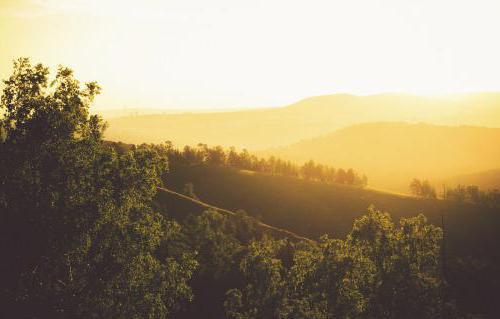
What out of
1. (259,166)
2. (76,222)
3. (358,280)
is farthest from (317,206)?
(76,222)

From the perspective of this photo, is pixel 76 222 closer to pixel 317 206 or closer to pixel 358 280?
pixel 358 280

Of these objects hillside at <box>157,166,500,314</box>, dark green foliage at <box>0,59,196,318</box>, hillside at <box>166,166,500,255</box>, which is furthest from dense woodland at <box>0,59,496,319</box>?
hillside at <box>166,166,500,255</box>

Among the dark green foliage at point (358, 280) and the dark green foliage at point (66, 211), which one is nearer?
the dark green foliage at point (66, 211)

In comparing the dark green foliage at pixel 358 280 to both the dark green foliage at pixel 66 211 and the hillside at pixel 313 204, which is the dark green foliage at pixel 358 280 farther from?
the hillside at pixel 313 204

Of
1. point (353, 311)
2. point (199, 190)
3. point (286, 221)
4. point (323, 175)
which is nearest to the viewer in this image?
point (353, 311)

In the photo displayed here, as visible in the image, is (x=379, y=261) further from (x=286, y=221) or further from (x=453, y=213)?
(x=453, y=213)

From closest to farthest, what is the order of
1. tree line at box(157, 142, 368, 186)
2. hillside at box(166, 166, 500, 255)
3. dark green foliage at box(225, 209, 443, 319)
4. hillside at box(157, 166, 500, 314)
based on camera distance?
dark green foliage at box(225, 209, 443, 319) → hillside at box(157, 166, 500, 314) → hillside at box(166, 166, 500, 255) → tree line at box(157, 142, 368, 186)

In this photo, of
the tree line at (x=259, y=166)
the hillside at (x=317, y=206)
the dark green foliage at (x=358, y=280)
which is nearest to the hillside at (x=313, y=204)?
the hillside at (x=317, y=206)

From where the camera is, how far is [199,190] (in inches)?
5453

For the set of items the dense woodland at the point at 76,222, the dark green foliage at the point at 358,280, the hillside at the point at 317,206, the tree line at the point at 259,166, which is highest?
the dense woodland at the point at 76,222

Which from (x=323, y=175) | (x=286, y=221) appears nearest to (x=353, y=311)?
(x=286, y=221)

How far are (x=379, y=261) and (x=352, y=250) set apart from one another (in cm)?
228

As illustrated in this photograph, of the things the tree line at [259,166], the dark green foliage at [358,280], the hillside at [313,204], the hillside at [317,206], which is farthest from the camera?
the tree line at [259,166]

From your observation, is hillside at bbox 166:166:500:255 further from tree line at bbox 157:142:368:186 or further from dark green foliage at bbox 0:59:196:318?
dark green foliage at bbox 0:59:196:318
